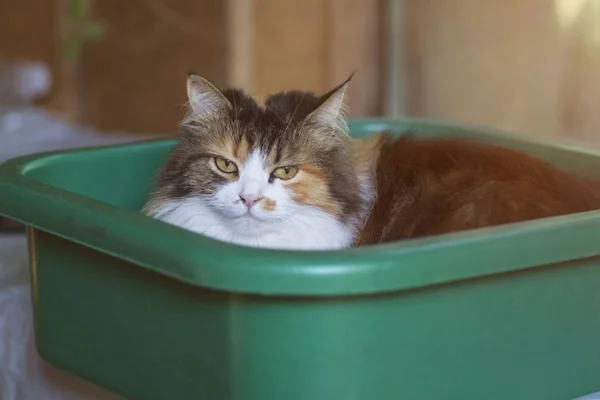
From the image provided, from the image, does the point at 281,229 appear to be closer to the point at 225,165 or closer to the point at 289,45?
the point at 225,165

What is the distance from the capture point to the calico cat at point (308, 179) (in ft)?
3.97

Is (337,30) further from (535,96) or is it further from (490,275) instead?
(490,275)

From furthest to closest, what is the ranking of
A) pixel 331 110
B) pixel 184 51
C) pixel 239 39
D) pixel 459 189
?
pixel 184 51, pixel 239 39, pixel 331 110, pixel 459 189

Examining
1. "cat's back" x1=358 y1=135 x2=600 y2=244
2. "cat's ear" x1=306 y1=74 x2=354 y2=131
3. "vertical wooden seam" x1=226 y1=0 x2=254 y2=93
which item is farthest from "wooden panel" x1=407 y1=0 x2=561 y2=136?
"cat's ear" x1=306 y1=74 x2=354 y2=131

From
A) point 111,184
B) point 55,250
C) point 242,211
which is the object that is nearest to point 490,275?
point 242,211

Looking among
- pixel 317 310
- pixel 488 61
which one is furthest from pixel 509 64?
pixel 317 310

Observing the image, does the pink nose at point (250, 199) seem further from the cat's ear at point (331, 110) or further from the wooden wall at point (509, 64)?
the wooden wall at point (509, 64)

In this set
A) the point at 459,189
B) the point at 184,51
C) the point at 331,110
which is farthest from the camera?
the point at 184,51

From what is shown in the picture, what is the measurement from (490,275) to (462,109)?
167 centimetres

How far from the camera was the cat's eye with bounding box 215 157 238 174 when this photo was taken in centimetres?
127

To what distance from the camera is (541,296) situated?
1.04 metres

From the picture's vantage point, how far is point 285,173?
4.13 ft

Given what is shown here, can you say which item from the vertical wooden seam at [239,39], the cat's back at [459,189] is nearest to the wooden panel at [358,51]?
the vertical wooden seam at [239,39]

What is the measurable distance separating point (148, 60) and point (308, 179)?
1.79 m
